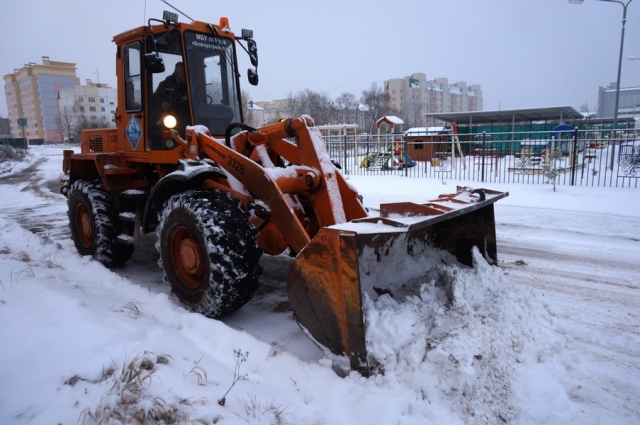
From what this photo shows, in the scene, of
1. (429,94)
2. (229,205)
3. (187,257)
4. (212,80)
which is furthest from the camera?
(429,94)

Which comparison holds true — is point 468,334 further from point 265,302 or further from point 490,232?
point 265,302

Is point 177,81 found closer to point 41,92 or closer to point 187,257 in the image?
point 187,257

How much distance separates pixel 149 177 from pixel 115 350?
349 centimetres

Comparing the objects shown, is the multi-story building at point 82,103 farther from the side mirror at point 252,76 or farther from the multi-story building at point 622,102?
the side mirror at point 252,76

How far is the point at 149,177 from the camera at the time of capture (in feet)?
19.3

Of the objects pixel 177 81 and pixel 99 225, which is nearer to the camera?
pixel 177 81

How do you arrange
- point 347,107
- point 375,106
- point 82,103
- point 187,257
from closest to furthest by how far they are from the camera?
point 187,257
point 375,106
point 347,107
point 82,103

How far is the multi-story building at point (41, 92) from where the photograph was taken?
3460 inches

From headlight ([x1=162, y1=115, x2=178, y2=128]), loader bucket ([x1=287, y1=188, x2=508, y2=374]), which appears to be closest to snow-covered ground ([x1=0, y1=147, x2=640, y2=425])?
loader bucket ([x1=287, y1=188, x2=508, y2=374])

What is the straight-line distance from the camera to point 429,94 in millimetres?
109875

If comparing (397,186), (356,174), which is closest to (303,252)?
(397,186)

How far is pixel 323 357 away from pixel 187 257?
165 centimetres

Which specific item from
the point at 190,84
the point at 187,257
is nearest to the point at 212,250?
the point at 187,257

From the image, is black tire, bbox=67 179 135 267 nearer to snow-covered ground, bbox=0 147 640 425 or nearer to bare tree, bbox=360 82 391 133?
snow-covered ground, bbox=0 147 640 425
